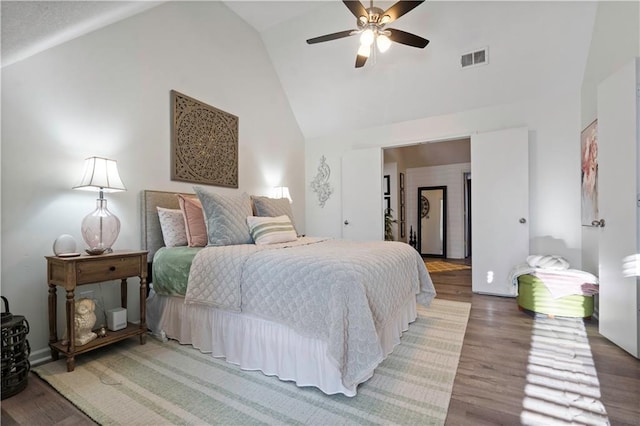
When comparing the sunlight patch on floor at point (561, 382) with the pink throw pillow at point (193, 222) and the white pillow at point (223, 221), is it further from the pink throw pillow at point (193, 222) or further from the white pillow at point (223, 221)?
the pink throw pillow at point (193, 222)

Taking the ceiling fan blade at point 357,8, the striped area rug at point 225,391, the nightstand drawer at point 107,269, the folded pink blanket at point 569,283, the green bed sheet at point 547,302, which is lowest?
the striped area rug at point 225,391

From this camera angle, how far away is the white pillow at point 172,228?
2580 mm

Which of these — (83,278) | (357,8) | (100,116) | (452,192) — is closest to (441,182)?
(452,192)

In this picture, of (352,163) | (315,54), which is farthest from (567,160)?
(315,54)

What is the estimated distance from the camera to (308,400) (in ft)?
5.00

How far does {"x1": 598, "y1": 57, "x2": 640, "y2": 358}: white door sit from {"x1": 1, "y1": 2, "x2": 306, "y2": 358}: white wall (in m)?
3.64

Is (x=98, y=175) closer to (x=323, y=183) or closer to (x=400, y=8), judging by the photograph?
(x=400, y=8)

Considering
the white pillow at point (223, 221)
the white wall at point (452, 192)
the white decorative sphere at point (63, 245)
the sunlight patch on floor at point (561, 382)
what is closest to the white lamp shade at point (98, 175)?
the white decorative sphere at point (63, 245)

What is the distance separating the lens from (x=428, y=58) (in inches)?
141

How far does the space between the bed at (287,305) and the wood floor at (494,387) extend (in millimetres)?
486

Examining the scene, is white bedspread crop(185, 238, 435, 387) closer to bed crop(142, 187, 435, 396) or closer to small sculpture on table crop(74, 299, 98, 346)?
bed crop(142, 187, 435, 396)

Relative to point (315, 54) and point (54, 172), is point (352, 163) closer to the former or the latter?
point (315, 54)

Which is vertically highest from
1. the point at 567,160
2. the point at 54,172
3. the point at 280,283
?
the point at 567,160

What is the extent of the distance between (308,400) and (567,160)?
3.88m
